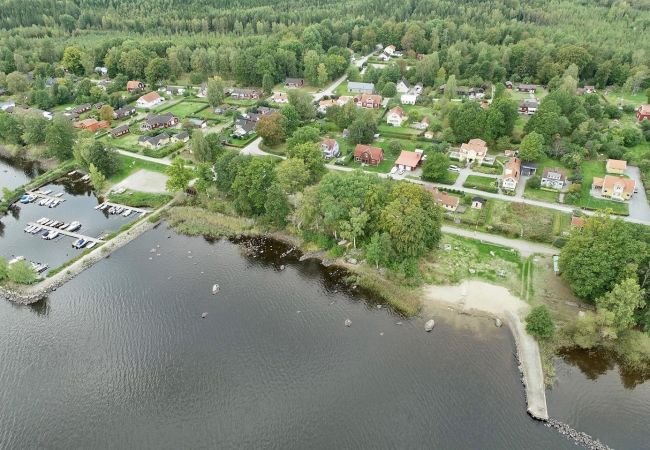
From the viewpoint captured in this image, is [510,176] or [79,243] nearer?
[79,243]

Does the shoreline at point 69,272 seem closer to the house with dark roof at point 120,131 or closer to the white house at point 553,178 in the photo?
the house with dark roof at point 120,131

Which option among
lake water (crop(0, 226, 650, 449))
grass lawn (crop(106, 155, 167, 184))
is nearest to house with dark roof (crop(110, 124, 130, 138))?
grass lawn (crop(106, 155, 167, 184))

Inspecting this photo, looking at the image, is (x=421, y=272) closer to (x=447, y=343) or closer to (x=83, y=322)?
(x=447, y=343)

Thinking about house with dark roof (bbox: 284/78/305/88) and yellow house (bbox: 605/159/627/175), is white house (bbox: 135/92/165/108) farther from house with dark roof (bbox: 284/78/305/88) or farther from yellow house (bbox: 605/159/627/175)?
yellow house (bbox: 605/159/627/175)

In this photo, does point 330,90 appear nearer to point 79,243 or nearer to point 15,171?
point 15,171

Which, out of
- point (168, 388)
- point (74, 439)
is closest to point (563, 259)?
point (168, 388)

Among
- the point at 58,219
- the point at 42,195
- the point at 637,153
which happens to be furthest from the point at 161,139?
the point at 637,153
